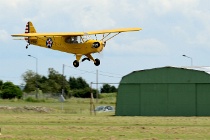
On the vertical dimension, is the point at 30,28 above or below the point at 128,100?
above

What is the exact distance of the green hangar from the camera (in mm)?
61062

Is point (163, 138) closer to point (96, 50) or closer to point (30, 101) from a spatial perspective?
point (96, 50)

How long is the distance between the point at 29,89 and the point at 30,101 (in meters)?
33.6

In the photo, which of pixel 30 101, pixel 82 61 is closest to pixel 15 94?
pixel 30 101

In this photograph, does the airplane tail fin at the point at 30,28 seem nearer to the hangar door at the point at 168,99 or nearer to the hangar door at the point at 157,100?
the hangar door at the point at 157,100

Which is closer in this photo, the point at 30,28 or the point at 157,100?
the point at 157,100

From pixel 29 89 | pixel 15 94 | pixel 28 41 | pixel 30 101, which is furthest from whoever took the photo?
pixel 29 89

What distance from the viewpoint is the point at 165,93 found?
62531 mm

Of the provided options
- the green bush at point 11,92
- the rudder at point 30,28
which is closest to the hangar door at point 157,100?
the rudder at point 30,28

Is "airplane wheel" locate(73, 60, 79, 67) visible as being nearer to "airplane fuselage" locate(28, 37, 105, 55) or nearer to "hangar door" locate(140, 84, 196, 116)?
"airplane fuselage" locate(28, 37, 105, 55)

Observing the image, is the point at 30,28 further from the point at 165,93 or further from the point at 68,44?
the point at 165,93

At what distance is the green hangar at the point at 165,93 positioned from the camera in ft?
200

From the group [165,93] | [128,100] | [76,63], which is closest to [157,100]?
[165,93]

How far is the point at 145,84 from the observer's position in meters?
63.3
